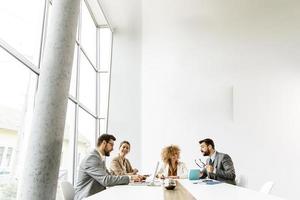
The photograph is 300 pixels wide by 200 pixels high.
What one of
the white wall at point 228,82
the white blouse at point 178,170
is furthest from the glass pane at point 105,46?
the white blouse at point 178,170

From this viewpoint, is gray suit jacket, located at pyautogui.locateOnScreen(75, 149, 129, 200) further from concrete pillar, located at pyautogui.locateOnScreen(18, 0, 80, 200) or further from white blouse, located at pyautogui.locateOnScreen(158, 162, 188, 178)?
white blouse, located at pyautogui.locateOnScreen(158, 162, 188, 178)

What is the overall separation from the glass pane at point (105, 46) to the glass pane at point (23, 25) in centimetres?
286

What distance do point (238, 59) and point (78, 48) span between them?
3502 millimetres

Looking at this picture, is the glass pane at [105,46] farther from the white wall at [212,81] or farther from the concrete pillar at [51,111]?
the concrete pillar at [51,111]

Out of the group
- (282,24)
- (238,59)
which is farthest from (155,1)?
(282,24)

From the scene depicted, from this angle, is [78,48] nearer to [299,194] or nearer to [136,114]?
[136,114]

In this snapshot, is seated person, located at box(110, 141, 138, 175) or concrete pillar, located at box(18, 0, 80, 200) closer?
concrete pillar, located at box(18, 0, 80, 200)

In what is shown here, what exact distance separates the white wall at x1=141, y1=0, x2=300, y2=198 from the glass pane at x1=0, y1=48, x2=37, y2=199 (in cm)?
318

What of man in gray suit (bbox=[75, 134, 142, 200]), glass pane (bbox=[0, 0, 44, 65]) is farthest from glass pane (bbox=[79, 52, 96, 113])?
man in gray suit (bbox=[75, 134, 142, 200])

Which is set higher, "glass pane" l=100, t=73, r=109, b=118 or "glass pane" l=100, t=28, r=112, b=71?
"glass pane" l=100, t=28, r=112, b=71

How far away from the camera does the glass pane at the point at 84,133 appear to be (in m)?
4.81

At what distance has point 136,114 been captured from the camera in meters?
5.93

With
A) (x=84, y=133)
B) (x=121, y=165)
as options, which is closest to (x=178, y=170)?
(x=121, y=165)

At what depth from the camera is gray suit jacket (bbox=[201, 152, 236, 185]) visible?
3.20 meters
